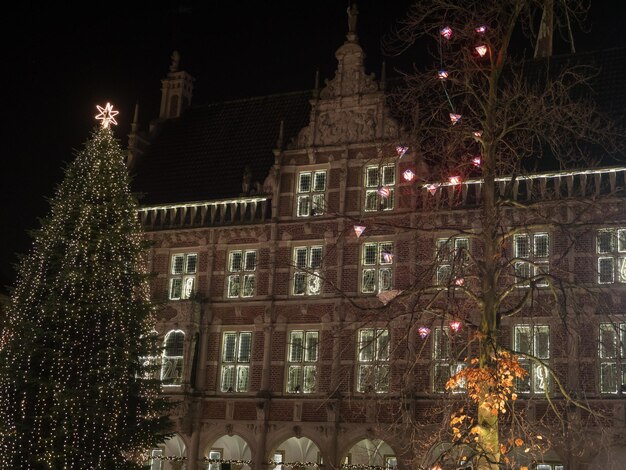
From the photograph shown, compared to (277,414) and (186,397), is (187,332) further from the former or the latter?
(277,414)

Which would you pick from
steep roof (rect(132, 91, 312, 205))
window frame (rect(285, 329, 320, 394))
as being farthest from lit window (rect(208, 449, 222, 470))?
steep roof (rect(132, 91, 312, 205))

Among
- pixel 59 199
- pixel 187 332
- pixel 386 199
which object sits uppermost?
pixel 386 199

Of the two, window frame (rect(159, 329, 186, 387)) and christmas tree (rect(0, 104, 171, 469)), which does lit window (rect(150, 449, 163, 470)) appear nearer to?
window frame (rect(159, 329, 186, 387))

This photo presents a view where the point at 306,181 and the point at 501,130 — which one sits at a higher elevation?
the point at 306,181

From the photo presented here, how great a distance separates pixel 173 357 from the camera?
102 ft

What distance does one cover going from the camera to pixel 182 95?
1503 inches

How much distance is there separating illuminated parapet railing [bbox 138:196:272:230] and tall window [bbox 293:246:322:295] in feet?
5.85

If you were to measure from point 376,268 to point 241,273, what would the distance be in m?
4.77

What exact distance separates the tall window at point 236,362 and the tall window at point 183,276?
235 centimetres

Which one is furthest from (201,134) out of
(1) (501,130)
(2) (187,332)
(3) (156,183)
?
(1) (501,130)

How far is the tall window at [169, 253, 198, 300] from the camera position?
32.0 meters

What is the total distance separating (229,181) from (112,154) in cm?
933

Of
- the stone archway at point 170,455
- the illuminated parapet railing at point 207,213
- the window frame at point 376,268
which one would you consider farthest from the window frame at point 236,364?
the window frame at point 376,268

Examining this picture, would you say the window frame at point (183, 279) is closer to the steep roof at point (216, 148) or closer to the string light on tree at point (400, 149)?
the steep roof at point (216, 148)
